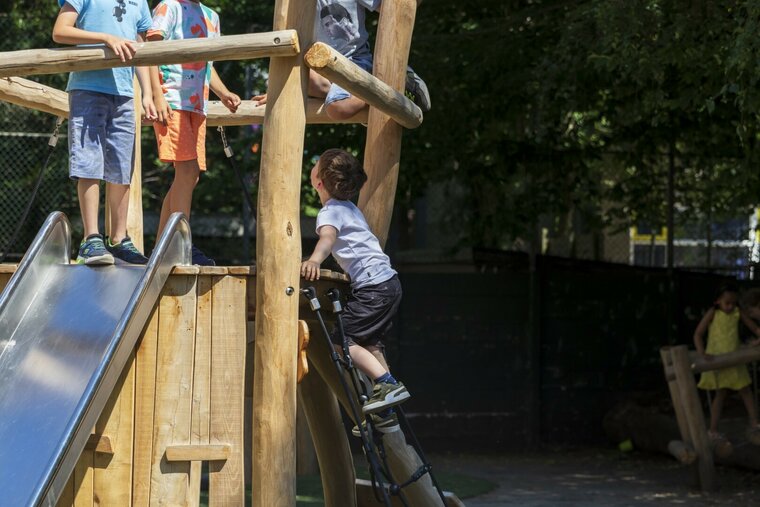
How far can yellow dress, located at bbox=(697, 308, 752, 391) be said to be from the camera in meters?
10.8

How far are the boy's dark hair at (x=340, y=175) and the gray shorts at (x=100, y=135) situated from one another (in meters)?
0.93

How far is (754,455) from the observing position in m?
10.6

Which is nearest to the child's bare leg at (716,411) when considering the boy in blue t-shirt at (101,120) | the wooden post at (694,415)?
the wooden post at (694,415)

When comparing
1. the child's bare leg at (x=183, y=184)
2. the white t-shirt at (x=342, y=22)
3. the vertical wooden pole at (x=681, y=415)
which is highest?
the white t-shirt at (x=342, y=22)

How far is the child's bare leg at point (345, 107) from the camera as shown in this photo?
6328 mm

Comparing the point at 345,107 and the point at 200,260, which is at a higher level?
the point at 345,107

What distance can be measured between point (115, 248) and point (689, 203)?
8.95 metres

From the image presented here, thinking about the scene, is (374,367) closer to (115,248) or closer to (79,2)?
(115,248)

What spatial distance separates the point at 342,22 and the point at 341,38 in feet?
0.30

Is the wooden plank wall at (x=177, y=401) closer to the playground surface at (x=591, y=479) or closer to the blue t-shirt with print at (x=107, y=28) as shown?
the blue t-shirt with print at (x=107, y=28)

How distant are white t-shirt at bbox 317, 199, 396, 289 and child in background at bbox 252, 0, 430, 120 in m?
0.75

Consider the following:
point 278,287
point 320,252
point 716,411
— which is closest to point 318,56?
point 320,252

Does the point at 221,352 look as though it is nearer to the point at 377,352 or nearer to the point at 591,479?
the point at 377,352

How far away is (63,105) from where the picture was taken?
7.02 m
